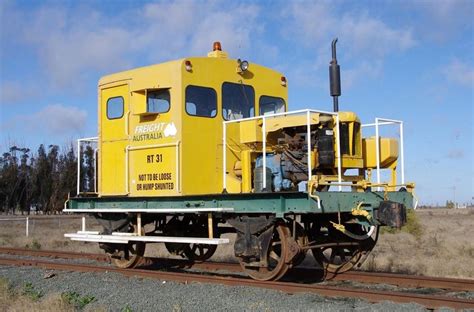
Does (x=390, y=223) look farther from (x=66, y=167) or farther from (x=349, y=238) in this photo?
(x=66, y=167)

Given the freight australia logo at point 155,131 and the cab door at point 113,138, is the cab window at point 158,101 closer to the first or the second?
the freight australia logo at point 155,131

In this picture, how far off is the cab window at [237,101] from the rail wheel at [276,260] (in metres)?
2.61

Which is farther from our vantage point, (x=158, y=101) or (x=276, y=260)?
(x=158, y=101)

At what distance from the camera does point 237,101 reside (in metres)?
11.0

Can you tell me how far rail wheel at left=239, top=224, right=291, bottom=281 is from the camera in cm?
913

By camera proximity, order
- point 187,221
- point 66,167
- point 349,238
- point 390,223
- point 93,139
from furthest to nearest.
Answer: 1. point 66,167
2. point 93,139
3. point 187,221
4. point 349,238
5. point 390,223

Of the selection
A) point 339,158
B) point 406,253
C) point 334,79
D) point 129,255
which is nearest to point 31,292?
point 129,255

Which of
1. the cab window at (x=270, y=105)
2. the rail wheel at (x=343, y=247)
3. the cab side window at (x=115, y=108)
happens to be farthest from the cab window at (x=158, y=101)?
the rail wheel at (x=343, y=247)

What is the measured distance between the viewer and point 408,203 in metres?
9.78

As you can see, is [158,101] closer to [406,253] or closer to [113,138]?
[113,138]

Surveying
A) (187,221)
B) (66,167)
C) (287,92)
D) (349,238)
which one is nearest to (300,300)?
(349,238)

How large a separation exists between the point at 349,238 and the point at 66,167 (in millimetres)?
47597

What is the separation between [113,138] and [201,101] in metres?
2.29

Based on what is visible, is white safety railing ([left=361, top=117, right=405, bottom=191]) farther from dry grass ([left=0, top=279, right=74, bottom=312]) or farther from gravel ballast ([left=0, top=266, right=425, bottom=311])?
dry grass ([left=0, top=279, right=74, bottom=312])
